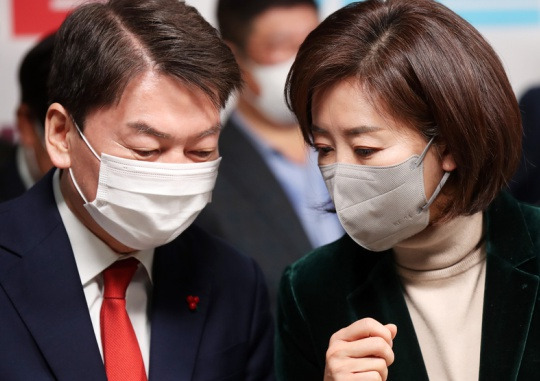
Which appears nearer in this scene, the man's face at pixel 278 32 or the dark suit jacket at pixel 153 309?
Answer: the dark suit jacket at pixel 153 309

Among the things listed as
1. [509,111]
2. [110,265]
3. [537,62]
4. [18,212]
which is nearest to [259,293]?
[110,265]

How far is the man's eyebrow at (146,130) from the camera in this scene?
2070 millimetres

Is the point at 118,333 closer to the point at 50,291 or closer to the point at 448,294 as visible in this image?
the point at 50,291

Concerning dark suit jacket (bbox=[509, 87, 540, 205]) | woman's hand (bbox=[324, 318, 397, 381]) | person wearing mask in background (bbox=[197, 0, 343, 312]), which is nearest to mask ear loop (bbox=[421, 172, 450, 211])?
woman's hand (bbox=[324, 318, 397, 381])

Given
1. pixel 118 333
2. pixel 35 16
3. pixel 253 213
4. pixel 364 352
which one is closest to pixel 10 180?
pixel 35 16

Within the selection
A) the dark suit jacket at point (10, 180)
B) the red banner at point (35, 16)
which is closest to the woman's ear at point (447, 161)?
the dark suit jacket at point (10, 180)

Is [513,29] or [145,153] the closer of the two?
[145,153]

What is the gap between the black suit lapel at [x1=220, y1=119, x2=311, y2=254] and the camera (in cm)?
343

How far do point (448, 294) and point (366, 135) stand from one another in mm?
411

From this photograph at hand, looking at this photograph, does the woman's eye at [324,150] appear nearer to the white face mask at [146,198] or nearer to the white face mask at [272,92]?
the white face mask at [146,198]

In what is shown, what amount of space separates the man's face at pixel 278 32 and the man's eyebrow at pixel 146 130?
65.7 inches

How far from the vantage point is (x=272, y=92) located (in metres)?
3.72

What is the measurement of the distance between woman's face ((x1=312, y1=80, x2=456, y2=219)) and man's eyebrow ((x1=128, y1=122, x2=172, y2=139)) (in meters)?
0.31

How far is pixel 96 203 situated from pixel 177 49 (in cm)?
35
